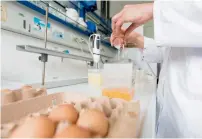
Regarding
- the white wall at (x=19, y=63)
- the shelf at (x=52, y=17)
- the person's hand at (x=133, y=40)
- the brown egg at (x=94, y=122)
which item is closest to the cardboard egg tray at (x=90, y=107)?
the brown egg at (x=94, y=122)

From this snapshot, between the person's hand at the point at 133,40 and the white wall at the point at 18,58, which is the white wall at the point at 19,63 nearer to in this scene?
the white wall at the point at 18,58

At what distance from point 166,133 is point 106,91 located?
1.29 ft

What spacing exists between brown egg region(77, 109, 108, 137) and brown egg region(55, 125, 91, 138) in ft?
0.08

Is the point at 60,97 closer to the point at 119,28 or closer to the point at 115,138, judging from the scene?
the point at 115,138

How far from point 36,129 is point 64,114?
0.24 ft

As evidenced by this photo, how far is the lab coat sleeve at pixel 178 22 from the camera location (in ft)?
2.14

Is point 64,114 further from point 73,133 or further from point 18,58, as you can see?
point 18,58

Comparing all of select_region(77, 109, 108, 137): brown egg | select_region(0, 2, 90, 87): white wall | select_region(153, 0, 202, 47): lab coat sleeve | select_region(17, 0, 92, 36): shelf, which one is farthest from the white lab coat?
select_region(17, 0, 92, 36): shelf

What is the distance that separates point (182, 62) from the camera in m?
0.84

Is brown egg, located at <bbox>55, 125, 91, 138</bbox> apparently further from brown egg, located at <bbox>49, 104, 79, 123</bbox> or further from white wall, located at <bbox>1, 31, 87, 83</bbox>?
white wall, located at <bbox>1, 31, 87, 83</bbox>

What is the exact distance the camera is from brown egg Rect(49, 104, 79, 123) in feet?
1.18

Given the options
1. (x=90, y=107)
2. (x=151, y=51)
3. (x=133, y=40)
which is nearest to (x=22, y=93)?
(x=90, y=107)

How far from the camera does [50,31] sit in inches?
64.3

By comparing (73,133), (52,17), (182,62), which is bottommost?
(73,133)
